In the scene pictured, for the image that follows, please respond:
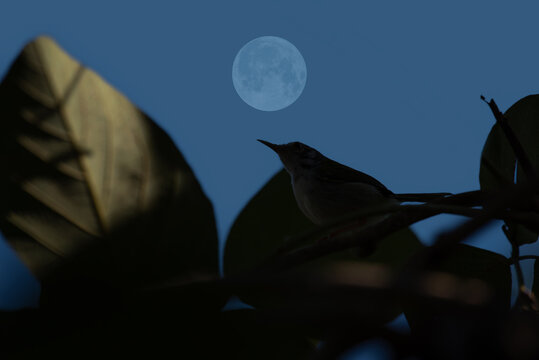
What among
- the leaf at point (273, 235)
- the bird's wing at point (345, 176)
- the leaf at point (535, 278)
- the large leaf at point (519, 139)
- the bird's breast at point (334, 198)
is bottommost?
the bird's breast at point (334, 198)

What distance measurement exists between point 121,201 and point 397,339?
0.77 feet

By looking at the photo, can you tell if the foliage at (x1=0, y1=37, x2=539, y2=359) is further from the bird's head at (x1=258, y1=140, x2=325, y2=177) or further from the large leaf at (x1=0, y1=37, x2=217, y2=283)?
the bird's head at (x1=258, y1=140, x2=325, y2=177)

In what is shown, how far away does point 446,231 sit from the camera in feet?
0.68

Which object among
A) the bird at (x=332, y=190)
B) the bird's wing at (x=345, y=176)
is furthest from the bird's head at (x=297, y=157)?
the bird's wing at (x=345, y=176)

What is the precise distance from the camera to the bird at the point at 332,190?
143cm

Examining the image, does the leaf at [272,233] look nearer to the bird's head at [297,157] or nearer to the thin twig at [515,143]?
the thin twig at [515,143]

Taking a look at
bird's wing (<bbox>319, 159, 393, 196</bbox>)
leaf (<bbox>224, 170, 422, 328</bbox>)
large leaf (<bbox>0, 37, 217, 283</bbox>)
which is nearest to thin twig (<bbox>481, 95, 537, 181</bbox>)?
leaf (<bbox>224, 170, 422, 328</bbox>)

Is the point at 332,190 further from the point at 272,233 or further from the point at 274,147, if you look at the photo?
the point at 272,233

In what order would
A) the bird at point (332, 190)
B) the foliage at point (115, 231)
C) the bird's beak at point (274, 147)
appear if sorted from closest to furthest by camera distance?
the foliage at point (115, 231), the bird at point (332, 190), the bird's beak at point (274, 147)

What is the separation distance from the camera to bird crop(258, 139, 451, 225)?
56.2 inches

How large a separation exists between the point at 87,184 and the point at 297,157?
162 centimetres

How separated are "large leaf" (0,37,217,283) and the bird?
93cm

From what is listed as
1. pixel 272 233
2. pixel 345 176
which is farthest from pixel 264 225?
pixel 345 176

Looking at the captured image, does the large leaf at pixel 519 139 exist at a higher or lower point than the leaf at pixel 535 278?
higher
